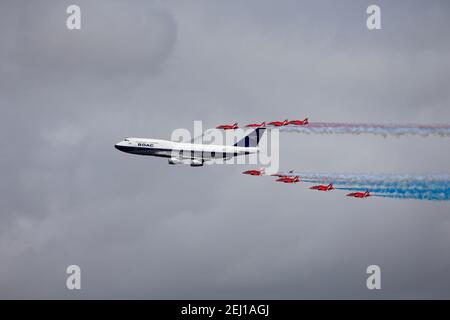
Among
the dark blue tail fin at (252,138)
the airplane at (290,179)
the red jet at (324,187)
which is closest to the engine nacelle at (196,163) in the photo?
the dark blue tail fin at (252,138)

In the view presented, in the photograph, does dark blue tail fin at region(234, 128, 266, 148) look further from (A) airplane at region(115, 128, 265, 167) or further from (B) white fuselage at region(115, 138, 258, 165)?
(B) white fuselage at region(115, 138, 258, 165)

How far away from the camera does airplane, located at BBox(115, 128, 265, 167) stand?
14212 cm

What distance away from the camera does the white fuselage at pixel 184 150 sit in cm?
14288

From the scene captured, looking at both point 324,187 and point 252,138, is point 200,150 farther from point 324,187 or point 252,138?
point 324,187

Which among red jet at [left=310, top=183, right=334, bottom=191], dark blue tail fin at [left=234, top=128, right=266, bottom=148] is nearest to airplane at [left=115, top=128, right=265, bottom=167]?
dark blue tail fin at [left=234, top=128, right=266, bottom=148]

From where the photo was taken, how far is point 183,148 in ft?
476

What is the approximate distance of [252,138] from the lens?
142 m
